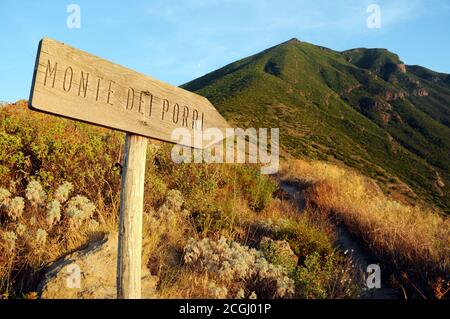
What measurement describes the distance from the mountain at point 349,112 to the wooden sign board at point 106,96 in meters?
38.3

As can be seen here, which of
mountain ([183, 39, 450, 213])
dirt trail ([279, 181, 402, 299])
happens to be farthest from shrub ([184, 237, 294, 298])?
mountain ([183, 39, 450, 213])

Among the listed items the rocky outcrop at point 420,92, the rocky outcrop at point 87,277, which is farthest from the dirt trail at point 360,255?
the rocky outcrop at point 420,92

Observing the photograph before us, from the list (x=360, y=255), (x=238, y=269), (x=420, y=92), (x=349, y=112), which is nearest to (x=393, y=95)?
(x=420, y=92)

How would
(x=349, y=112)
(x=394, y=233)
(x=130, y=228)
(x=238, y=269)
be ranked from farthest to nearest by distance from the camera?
(x=349, y=112)
(x=394, y=233)
(x=238, y=269)
(x=130, y=228)

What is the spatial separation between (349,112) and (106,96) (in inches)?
3234

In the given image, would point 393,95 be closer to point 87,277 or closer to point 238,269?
point 238,269

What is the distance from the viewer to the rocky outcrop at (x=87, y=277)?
9.99ft

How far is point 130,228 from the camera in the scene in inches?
97.5

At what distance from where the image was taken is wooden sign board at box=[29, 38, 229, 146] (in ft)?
6.70

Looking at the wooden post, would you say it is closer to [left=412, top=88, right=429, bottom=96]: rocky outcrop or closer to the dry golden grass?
the dry golden grass

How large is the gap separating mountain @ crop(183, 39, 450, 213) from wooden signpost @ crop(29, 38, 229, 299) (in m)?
38.4

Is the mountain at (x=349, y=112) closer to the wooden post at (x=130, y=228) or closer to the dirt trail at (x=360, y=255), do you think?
the dirt trail at (x=360, y=255)
